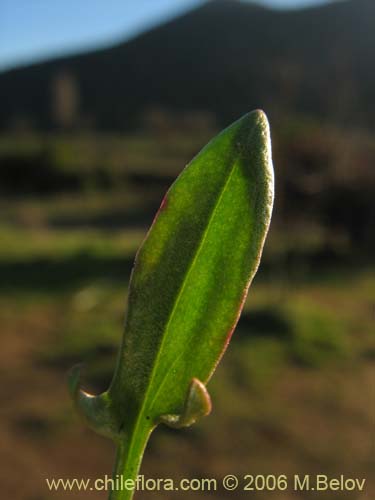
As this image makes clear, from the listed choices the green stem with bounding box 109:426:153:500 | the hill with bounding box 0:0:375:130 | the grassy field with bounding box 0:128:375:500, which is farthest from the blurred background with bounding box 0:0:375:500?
the hill with bounding box 0:0:375:130

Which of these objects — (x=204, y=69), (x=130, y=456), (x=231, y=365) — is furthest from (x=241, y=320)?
(x=204, y=69)

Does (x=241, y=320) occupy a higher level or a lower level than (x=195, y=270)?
lower

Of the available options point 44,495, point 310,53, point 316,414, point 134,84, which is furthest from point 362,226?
point 134,84

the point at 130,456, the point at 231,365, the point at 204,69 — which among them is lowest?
the point at 231,365

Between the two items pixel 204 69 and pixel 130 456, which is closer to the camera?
pixel 130 456

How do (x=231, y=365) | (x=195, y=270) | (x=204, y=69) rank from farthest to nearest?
(x=204, y=69) → (x=231, y=365) → (x=195, y=270)

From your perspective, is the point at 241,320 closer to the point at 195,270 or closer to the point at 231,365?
the point at 231,365
